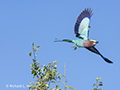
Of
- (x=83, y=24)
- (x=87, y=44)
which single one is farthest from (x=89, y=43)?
(x=83, y=24)

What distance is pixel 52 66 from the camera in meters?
8.72

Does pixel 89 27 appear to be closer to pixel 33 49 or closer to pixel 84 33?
pixel 84 33

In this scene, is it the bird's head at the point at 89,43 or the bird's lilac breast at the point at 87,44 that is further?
the bird's lilac breast at the point at 87,44

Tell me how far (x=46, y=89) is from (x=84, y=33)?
4.91 m

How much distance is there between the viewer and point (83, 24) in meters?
13.1

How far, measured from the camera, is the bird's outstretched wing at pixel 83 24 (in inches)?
487

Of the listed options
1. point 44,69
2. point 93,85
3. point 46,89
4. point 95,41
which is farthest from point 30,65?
point 95,41

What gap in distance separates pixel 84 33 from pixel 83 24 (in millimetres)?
930

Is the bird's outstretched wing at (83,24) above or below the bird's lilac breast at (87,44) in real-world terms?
above

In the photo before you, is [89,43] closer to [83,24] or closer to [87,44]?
[87,44]

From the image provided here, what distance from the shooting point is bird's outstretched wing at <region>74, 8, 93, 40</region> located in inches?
487

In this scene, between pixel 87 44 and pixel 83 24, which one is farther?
pixel 83 24

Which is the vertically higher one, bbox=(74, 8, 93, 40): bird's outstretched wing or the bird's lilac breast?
bbox=(74, 8, 93, 40): bird's outstretched wing

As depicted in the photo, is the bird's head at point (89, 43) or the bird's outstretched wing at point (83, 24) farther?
the bird's outstretched wing at point (83, 24)
